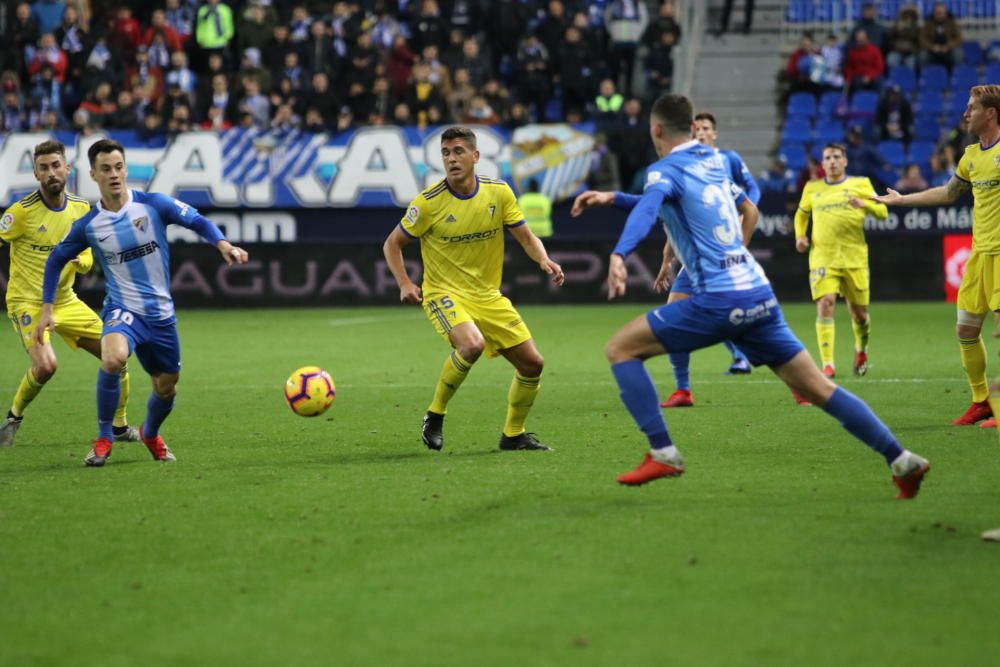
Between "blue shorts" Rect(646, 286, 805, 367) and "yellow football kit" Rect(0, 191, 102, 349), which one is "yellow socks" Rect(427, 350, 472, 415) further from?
"yellow football kit" Rect(0, 191, 102, 349)

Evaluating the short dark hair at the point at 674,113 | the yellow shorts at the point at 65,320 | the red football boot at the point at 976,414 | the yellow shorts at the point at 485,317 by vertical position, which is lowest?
the red football boot at the point at 976,414

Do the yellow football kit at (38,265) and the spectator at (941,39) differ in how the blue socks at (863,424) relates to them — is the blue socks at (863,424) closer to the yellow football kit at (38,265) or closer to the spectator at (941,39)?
the yellow football kit at (38,265)

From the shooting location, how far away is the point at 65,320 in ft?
34.5

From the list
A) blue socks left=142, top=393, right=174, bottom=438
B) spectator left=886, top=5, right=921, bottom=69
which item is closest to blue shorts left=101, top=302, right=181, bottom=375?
blue socks left=142, top=393, right=174, bottom=438

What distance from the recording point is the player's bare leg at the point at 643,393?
7.18 meters

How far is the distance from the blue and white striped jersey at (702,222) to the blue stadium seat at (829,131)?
63.0 feet

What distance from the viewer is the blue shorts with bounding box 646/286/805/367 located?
7.00 meters

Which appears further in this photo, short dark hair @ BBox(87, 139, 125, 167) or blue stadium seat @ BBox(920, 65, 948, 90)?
blue stadium seat @ BBox(920, 65, 948, 90)

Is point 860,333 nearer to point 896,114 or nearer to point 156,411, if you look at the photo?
point 156,411

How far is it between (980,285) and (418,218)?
380 cm

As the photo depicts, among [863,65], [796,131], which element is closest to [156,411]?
[796,131]

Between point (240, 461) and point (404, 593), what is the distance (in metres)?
3.77

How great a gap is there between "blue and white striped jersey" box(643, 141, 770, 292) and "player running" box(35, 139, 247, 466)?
282 cm

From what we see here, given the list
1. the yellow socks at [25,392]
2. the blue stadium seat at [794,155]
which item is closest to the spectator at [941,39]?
the blue stadium seat at [794,155]
